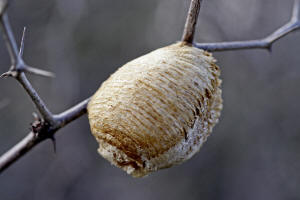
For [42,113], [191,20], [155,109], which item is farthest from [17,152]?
[191,20]

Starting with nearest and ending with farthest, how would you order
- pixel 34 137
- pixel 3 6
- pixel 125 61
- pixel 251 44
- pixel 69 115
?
pixel 3 6
pixel 34 137
pixel 69 115
pixel 251 44
pixel 125 61

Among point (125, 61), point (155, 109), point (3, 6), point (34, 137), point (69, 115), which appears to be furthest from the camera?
point (125, 61)

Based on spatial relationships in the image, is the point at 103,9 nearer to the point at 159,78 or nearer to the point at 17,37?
the point at 17,37

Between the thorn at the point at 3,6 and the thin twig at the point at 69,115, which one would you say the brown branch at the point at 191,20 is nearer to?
the thin twig at the point at 69,115

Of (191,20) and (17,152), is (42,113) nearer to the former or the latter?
(17,152)

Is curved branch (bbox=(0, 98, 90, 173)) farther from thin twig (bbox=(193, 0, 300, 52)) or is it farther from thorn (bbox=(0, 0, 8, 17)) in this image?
thin twig (bbox=(193, 0, 300, 52))

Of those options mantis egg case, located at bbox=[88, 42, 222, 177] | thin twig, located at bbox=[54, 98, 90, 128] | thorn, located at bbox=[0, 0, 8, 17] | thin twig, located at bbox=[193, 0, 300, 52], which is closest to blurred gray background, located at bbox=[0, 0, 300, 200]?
thin twig, located at bbox=[54, 98, 90, 128]

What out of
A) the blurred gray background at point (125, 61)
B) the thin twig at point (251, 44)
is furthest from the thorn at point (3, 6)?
the blurred gray background at point (125, 61)
